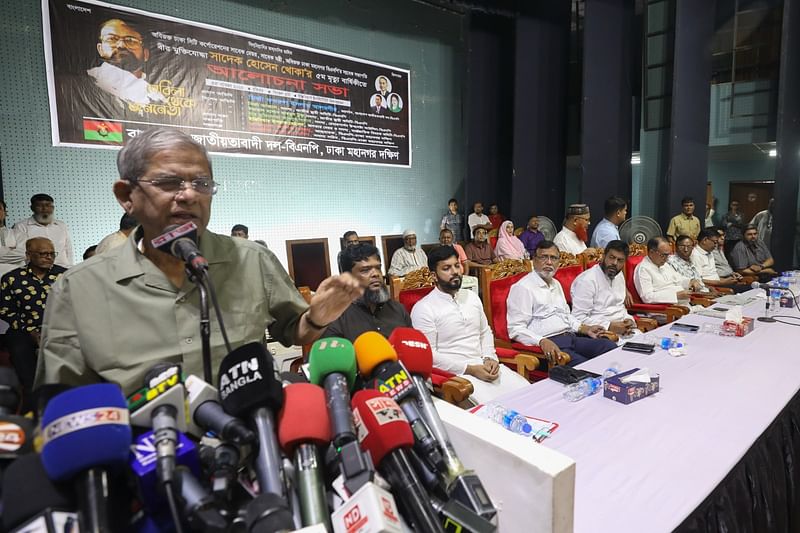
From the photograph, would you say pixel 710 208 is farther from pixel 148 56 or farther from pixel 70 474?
pixel 70 474

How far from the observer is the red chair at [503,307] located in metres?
2.70

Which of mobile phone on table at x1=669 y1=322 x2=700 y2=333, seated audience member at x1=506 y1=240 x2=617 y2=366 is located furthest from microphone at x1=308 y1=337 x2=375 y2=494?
mobile phone on table at x1=669 y1=322 x2=700 y2=333

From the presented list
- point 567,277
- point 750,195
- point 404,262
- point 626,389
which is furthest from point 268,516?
point 750,195

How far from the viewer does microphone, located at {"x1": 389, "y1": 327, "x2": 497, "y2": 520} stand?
24.1 inches

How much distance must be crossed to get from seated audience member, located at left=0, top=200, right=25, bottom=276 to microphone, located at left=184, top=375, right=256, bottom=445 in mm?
4452

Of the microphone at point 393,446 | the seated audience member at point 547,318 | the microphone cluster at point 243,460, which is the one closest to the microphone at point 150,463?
the microphone cluster at point 243,460

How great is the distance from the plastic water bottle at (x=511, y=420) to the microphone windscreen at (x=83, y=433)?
3.57ft

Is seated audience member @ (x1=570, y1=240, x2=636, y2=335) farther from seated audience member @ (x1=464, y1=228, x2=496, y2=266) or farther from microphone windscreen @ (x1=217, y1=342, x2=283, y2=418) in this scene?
microphone windscreen @ (x1=217, y1=342, x2=283, y2=418)

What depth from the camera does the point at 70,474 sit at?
1.52 ft

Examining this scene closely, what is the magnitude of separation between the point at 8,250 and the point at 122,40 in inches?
89.9

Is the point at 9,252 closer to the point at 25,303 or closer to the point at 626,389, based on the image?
the point at 25,303

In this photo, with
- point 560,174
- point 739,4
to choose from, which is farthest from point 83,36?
point 739,4

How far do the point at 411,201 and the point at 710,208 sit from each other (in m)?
6.81

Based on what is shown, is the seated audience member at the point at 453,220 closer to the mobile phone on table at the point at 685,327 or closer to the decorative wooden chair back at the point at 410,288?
the decorative wooden chair back at the point at 410,288
